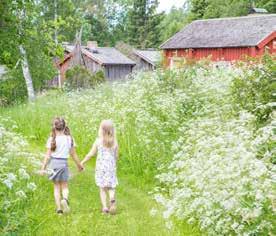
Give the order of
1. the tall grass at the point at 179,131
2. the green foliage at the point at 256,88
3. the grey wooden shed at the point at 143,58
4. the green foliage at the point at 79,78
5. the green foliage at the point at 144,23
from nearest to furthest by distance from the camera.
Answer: the tall grass at the point at 179,131
the green foliage at the point at 256,88
the green foliage at the point at 79,78
the grey wooden shed at the point at 143,58
the green foliage at the point at 144,23

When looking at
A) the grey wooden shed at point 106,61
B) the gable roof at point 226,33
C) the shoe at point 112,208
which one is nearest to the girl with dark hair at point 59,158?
the shoe at point 112,208

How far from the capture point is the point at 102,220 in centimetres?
825

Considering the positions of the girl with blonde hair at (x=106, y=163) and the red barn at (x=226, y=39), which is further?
the red barn at (x=226, y=39)

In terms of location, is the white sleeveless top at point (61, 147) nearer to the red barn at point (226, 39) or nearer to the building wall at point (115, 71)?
the red barn at point (226, 39)

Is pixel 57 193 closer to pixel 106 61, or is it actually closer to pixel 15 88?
pixel 15 88

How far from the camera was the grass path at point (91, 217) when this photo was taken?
24.5 ft

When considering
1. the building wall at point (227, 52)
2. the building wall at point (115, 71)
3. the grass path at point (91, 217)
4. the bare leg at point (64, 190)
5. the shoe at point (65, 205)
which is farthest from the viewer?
the building wall at point (115, 71)

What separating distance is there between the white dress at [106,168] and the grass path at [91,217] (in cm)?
43

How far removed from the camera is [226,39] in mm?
40781

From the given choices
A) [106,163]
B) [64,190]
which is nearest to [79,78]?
[106,163]

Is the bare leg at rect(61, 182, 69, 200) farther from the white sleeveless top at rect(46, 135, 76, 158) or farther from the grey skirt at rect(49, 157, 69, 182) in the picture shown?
the white sleeveless top at rect(46, 135, 76, 158)

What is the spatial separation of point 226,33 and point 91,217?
34901 mm

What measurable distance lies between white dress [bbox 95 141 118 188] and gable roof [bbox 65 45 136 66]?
40.1 meters

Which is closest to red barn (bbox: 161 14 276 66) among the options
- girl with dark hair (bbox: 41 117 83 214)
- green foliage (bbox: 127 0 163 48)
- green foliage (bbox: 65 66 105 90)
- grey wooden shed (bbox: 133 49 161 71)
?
green foliage (bbox: 65 66 105 90)
